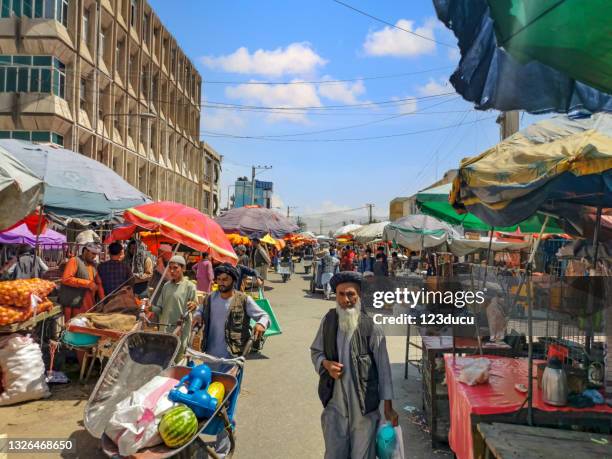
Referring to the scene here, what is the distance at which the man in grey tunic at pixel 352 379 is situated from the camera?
3.32 m

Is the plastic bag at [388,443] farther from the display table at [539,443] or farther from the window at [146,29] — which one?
the window at [146,29]

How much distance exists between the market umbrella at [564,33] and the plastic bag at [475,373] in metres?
2.66

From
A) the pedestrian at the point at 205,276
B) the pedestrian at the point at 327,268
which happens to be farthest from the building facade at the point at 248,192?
the pedestrian at the point at 205,276

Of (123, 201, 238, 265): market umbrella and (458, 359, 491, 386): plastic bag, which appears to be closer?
(458, 359, 491, 386): plastic bag

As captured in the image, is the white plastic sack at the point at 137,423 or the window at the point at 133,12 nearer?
the white plastic sack at the point at 137,423

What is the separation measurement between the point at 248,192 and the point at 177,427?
245 feet

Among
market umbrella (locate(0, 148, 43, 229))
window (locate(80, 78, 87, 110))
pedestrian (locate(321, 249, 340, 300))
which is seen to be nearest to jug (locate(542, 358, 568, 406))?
market umbrella (locate(0, 148, 43, 229))

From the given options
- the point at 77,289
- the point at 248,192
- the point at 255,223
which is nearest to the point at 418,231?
the point at 255,223

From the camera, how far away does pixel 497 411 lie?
3.31 m

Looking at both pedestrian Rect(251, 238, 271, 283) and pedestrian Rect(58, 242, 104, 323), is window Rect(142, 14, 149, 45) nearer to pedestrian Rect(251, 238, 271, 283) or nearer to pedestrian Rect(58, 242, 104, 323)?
pedestrian Rect(251, 238, 271, 283)

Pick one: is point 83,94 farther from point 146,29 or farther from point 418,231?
point 418,231

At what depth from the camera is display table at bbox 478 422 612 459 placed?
2.70 m

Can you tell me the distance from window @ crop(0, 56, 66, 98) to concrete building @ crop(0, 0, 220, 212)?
4 centimetres

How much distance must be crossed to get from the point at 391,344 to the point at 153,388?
687cm
